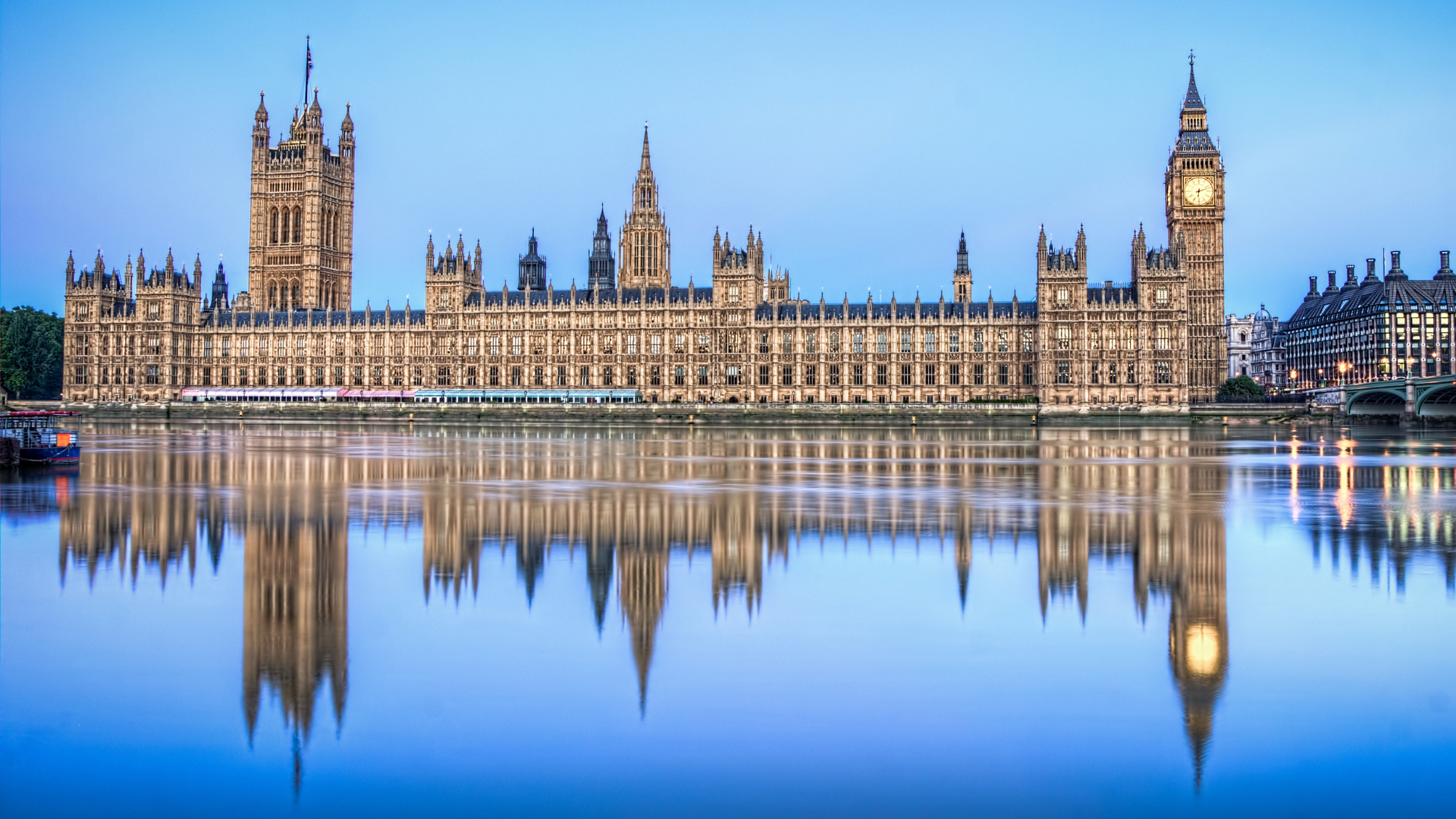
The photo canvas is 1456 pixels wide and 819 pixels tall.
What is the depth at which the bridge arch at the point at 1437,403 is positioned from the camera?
340 feet

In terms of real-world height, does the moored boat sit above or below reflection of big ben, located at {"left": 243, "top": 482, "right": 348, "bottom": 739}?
above

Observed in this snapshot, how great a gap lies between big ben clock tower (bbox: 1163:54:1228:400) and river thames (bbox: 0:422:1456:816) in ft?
348

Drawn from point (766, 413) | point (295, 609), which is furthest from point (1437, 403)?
point (295, 609)

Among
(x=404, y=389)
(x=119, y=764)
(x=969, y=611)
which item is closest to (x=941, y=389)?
(x=404, y=389)

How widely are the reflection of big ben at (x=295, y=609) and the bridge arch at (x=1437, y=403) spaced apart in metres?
99.1

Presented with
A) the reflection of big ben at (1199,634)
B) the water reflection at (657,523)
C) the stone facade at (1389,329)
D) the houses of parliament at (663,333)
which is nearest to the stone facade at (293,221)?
the houses of parliament at (663,333)

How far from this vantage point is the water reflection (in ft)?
49.4

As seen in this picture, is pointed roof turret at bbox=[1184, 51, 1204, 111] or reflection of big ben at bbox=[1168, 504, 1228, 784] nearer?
reflection of big ben at bbox=[1168, 504, 1228, 784]

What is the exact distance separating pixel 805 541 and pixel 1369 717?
39.4ft

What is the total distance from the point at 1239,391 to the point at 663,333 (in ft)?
201

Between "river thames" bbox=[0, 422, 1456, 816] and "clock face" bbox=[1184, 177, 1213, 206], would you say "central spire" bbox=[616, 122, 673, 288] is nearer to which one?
"clock face" bbox=[1184, 177, 1213, 206]

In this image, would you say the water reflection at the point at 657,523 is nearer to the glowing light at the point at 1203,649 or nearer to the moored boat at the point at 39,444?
the glowing light at the point at 1203,649

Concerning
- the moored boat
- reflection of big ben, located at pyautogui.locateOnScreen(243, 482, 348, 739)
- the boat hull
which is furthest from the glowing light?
the boat hull

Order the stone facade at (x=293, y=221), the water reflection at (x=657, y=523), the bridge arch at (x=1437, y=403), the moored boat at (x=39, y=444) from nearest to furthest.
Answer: the water reflection at (x=657, y=523), the moored boat at (x=39, y=444), the bridge arch at (x=1437, y=403), the stone facade at (x=293, y=221)
